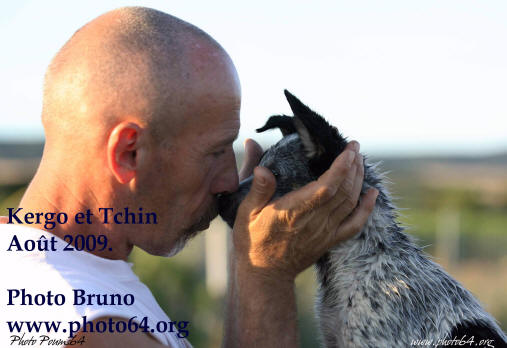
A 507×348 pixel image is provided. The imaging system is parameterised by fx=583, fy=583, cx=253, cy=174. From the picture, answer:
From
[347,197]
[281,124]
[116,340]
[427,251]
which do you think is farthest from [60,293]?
[427,251]

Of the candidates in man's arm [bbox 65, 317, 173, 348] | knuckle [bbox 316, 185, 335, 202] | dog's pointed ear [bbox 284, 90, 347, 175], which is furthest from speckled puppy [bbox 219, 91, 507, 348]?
man's arm [bbox 65, 317, 173, 348]

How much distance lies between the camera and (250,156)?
146 inches

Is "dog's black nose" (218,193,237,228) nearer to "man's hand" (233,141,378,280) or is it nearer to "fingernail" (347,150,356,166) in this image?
"man's hand" (233,141,378,280)

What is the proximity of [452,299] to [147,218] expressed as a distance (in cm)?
174

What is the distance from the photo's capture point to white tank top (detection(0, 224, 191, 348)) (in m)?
2.22

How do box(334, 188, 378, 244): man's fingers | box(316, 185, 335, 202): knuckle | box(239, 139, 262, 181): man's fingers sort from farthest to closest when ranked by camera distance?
box(239, 139, 262, 181): man's fingers → box(334, 188, 378, 244): man's fingers → box(316, 185, 335, 202): knuckle

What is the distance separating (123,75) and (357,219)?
136 cm

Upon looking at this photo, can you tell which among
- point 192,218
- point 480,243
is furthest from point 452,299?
point 480,243

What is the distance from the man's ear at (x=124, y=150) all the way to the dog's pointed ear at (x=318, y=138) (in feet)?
2.93

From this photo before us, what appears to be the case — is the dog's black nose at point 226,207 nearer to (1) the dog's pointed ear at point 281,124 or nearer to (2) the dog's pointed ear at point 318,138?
(2) the dog's pointed ear at point 318,138

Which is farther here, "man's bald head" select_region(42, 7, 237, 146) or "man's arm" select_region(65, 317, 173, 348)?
"man's bald head" select_region(42, 7, 237, 146)

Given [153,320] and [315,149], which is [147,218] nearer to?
[153,320]

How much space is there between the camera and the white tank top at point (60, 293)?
222cm

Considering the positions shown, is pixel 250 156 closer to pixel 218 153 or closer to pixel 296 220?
pixel 218 153
